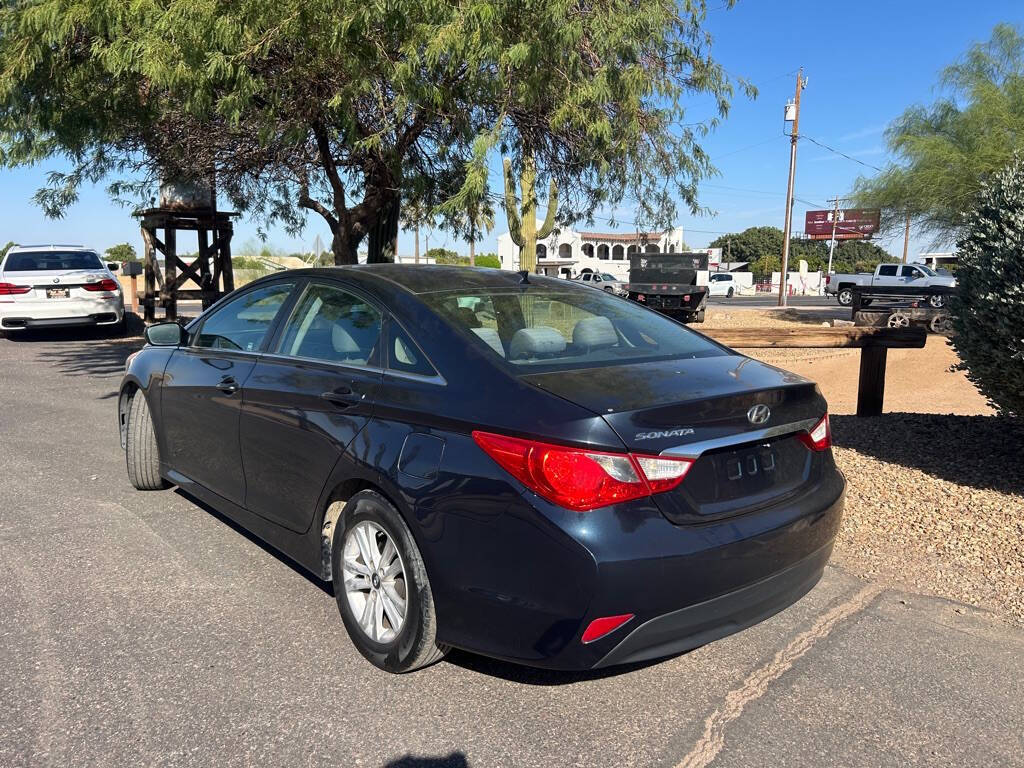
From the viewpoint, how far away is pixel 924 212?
23.1 metres

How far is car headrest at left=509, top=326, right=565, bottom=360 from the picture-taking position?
10.4 ft

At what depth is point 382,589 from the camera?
10.1ft

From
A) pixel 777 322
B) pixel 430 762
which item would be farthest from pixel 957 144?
pixel 430 762

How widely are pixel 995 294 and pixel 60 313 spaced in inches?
553

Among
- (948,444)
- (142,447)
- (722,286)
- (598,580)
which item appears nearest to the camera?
(598,580)

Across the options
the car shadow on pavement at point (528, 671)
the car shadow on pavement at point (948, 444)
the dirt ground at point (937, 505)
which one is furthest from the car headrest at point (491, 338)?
the car shadow on pavement at point (948, 444)

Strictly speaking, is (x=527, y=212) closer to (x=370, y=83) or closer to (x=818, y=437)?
(x=370, y=83)

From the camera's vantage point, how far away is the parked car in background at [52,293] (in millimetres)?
13609

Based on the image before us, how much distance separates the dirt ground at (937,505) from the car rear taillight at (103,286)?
1241 cm

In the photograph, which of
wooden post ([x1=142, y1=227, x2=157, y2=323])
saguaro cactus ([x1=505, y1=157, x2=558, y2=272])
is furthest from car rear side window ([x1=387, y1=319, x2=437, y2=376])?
wooden post ([x1=142, y1=227, x2=157, y2=323])

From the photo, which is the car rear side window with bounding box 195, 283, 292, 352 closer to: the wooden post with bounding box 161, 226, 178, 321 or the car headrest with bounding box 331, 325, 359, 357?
the car headrest with bounding box 331, 325, 359, 357

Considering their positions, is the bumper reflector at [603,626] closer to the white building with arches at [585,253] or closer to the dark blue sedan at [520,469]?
the dark blue sedan at [520,469]

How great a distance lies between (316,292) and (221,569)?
1.52 m

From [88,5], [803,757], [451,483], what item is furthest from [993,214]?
[88,5]
